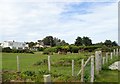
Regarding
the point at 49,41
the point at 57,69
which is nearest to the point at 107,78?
the point at 57,69

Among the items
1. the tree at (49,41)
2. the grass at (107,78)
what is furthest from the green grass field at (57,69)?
the tree at (49,41)

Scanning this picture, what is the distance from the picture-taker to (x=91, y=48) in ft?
A: 255

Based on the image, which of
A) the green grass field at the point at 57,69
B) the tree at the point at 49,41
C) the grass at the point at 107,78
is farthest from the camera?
the tree at the point at 49,41

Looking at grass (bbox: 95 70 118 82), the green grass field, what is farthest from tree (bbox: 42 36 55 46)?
grass (bbox: 95 70 118 82)

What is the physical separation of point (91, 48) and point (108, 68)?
182ft

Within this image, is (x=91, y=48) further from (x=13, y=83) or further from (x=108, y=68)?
(x=13, y=83)

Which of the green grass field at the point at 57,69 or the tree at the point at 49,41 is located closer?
the green grass field at the point at 57,69

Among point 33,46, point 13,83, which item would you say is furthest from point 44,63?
point 33,46

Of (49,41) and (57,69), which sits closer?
(57,69)

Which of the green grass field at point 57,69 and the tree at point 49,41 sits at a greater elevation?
the tree at point 49,41

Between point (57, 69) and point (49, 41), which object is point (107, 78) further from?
point (49, 41)

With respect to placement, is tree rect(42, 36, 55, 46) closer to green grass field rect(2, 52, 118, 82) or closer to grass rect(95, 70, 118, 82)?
green grass field rect(2, 52, 118, 82)

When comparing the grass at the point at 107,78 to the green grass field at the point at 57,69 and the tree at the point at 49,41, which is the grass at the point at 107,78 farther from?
the tree at the point at 49,41

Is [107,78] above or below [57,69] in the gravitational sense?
above
